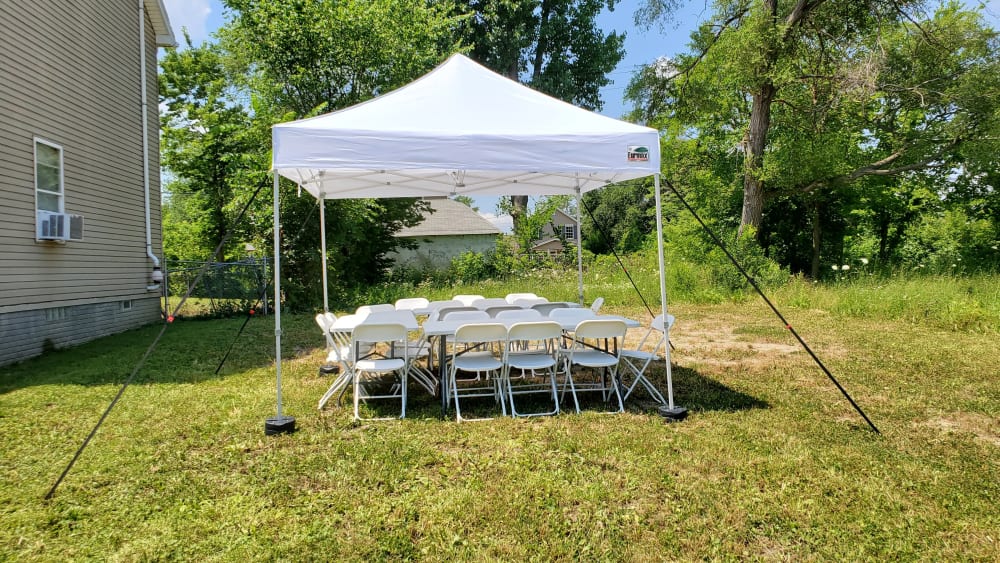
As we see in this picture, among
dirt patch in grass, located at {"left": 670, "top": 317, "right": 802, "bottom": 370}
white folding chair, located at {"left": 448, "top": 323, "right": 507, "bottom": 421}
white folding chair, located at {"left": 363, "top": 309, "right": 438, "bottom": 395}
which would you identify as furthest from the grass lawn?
dirt patch in grass, located at {"left": 670, "top": 317, "right": 802, "bottom": 370}

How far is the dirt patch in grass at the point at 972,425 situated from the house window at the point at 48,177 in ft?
36.6

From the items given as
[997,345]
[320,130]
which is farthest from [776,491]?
[997,345]

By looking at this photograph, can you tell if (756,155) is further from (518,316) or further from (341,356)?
(341,356)

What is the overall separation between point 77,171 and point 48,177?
680 mm

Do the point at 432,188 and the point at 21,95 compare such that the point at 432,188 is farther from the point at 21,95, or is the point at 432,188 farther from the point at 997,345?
the point at 997,345

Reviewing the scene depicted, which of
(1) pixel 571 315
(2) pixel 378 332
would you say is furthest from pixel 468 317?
(1) pixel 571 315

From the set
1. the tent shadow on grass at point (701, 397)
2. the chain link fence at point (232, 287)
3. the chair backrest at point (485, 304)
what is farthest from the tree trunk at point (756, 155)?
the chain link fence at point (232, 287)

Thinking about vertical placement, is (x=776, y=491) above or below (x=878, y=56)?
below

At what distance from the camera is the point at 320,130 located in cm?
443

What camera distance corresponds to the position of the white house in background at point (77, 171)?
748 centimetres

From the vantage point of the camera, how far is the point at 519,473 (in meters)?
3.65

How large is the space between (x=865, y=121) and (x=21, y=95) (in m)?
18.8

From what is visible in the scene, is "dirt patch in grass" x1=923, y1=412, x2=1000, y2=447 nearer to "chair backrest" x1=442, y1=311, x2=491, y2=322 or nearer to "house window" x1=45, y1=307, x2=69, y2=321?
"chair backrest" x1=442, y1=311, x2=491, y2=322

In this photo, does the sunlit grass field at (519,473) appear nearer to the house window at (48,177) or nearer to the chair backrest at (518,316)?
the chair backrest at (518,316)
